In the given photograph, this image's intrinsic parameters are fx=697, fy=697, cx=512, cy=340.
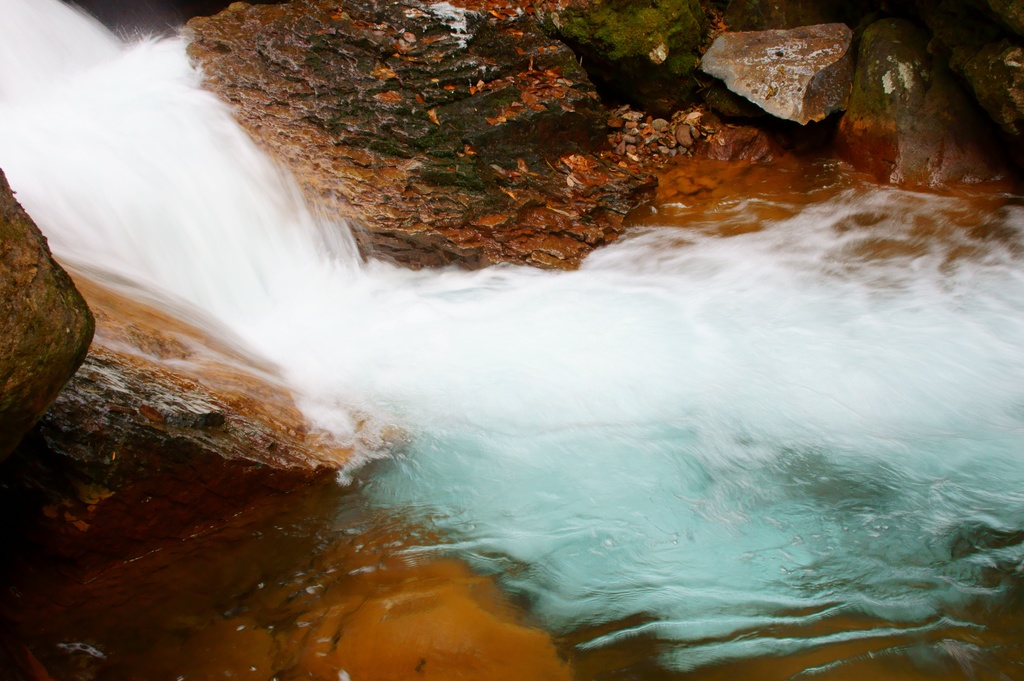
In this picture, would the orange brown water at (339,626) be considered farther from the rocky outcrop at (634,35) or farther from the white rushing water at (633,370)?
the rocky outcrop at (634,35)

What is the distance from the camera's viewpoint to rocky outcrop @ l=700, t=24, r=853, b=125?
625 cm

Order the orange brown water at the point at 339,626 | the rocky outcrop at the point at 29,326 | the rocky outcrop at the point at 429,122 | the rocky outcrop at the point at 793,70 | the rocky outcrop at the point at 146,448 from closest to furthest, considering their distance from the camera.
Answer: the rocky outcrop at the point at 29,326 < the orange brown water at the point at 339,626 < the rocky outcrop at the point at 146,448 < the rocky outcrop at the point at 429,122 < the rocky outcrop at the point at 793,70

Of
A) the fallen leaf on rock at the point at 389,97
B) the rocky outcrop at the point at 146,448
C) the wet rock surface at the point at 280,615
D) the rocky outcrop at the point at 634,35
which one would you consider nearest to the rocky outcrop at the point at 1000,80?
the rocky outcrop at the point at 634,35

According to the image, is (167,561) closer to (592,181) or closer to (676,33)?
(592,181)

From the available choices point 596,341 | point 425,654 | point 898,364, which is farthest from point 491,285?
point 425,654

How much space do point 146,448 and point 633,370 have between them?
2733 mm

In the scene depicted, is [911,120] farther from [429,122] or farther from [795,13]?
[429,122]

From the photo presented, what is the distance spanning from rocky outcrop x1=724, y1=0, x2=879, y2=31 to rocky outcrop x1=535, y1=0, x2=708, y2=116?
0.80 metres

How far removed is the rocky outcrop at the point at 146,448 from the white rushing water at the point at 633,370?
0.41 m

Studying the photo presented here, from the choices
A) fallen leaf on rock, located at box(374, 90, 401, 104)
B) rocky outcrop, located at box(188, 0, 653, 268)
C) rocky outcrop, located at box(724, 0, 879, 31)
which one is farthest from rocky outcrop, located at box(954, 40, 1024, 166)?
fallen leaf on rock, located at box(374, 90, 401, 104)

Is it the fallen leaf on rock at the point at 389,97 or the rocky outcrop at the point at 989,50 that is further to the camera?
the fallen leaf on rock at the point at 389,97

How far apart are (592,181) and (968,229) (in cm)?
298

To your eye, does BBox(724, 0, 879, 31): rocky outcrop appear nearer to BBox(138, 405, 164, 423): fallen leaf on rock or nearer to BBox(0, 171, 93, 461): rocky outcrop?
BBox(138, 405, 164, 423): fallen leaf on rock

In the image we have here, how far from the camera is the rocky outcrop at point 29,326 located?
204cm
